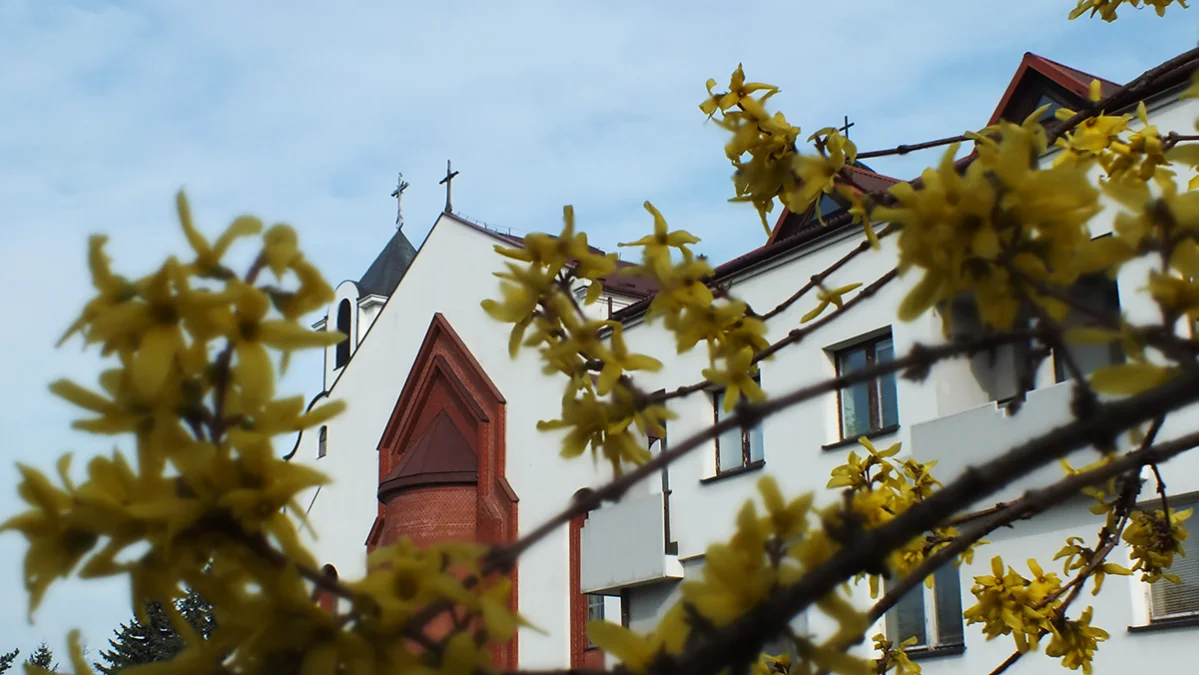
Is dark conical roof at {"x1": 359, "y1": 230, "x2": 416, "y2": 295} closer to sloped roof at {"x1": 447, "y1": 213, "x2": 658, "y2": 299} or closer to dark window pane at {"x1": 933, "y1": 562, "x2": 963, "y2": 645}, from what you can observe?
sloped roof at {"x1": 447, "y1": 213, "x2": 658, "y2": 299}

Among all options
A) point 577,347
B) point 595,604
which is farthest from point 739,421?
point 595,604

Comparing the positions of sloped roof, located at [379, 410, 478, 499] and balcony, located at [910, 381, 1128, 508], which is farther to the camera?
sloped roof, located at [379, 410, 478, 499]

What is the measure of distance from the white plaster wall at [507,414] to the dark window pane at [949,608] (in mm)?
4694

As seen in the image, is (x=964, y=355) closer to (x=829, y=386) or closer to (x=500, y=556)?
(x=829, y=386)

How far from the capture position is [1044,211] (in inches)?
47.6

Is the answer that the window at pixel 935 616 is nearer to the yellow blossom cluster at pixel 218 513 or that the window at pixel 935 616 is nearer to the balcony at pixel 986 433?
the balcony at pixel 986 433

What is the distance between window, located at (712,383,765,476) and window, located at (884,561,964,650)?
2486mm

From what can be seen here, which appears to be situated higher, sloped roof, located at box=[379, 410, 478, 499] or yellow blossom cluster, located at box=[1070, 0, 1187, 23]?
sloped roof, located at box=[379, 410, 478, 499]

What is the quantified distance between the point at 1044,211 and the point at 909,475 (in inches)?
97.5

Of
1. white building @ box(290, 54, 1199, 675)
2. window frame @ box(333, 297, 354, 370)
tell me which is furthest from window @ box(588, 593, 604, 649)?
window frame @ box(333, 297, 354, 370)

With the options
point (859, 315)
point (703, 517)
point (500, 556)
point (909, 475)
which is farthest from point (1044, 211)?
point (703, 517)

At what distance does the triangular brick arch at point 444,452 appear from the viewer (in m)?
19.5

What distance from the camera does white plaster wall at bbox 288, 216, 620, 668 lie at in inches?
698

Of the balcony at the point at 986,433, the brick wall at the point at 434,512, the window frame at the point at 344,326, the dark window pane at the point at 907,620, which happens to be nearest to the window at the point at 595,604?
the brick wall at the point at 434,512
